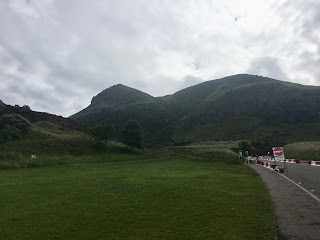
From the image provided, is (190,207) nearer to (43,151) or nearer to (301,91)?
(43,151)

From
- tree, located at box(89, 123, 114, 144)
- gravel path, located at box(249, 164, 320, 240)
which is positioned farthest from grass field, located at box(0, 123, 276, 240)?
tree, located at box(89, 123, 114, 144)

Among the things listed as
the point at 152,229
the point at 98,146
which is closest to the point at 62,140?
the point at 98,146

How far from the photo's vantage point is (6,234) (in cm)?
870

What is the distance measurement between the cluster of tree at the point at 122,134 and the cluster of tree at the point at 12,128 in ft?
54.4

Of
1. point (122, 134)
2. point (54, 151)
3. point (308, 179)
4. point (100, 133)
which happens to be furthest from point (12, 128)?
point (308, 179)

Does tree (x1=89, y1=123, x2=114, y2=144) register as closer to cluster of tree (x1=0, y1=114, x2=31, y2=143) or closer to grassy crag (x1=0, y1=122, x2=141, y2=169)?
grassy crag (x1=0, y1=122, x2=141, y2=169)

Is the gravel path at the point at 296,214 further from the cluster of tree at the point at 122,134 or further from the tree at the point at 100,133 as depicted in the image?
the cluster of tree at the point at 122,134

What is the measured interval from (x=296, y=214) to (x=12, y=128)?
7014 cm

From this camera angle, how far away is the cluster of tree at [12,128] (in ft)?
205

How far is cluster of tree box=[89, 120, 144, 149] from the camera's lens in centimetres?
7056

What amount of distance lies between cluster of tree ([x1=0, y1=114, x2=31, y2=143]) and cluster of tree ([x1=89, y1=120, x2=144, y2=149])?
653 inches

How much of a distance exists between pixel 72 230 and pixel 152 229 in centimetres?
266

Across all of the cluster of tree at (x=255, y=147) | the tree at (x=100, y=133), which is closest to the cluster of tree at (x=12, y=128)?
the tree at (x=100, y=133)

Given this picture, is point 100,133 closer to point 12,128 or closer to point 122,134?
point 122,134
